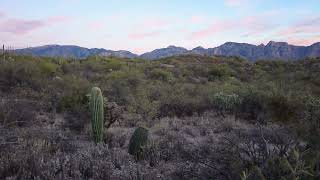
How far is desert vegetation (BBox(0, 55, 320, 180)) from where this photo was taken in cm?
564

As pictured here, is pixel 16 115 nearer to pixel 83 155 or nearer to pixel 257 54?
pixel 83 155

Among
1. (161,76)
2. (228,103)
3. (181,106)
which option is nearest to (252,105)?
(228,103)

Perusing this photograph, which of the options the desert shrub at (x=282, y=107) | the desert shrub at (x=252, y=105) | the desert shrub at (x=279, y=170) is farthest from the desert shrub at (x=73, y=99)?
the desert shrub at (x=279, y=170)

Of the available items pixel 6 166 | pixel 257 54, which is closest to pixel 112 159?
pixel 6 166

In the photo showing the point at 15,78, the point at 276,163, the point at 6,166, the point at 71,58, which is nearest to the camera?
the point at 276,163

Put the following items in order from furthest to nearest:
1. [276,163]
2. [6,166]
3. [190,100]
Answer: [190,100] → [6,166] → [276,163]

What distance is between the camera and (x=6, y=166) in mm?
5730

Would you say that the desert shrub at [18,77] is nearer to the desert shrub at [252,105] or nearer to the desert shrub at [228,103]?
the desert shrub at [228,103]

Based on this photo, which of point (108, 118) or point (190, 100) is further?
point (190, 100)

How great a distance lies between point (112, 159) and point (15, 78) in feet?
33.1

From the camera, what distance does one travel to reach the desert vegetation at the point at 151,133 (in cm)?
564

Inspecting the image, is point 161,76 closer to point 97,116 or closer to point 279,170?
point 97,116

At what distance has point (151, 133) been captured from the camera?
9406 mm

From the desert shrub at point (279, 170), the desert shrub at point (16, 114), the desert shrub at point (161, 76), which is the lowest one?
the desert shrub at point (161, 76)
